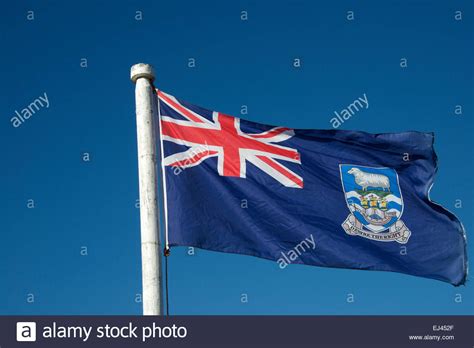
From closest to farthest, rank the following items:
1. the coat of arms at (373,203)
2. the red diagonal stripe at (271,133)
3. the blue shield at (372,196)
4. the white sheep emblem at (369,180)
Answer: the red diagonal stripe at (271,133) → the coat of arms at (373,203) → the blue shield at (372,196) → the white sheep emblem at (369,180)

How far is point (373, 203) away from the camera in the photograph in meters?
14.5

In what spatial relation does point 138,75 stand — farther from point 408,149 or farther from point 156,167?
point 408,149

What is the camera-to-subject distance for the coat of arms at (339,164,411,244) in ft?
46.0

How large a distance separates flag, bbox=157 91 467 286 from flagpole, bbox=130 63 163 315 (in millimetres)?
575

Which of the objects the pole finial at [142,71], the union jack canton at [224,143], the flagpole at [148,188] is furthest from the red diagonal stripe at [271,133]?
the pole finial at [142,71]

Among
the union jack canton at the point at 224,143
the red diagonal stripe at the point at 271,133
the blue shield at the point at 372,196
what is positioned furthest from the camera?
the blue shield at the point at 372,196

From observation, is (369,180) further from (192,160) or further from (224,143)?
(192,160)

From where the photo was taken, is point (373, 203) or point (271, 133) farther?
point (373, 203)

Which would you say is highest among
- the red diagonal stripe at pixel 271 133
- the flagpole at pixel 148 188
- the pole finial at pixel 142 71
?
the pole finial at pixel 142 71

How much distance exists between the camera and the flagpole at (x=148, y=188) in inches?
424

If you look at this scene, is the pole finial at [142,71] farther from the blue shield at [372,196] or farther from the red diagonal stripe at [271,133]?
the blue shield at [372,196]

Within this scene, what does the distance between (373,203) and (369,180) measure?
465mm

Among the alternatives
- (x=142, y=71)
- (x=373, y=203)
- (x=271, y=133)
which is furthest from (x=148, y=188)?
(x=373, y=203)

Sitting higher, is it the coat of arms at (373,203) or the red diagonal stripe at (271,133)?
the red diagonal stripe at (271,133)
